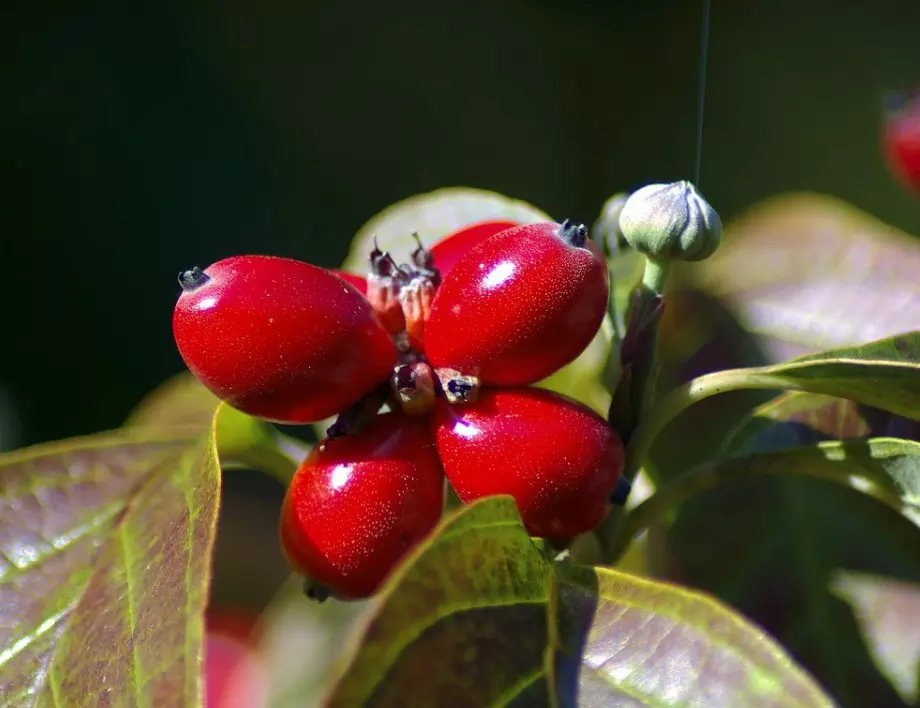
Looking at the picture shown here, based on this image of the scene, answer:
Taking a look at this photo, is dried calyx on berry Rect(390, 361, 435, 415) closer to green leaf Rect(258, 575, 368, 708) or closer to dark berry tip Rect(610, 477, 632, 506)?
dark berry tip Rect(610, 477, 632, 506)

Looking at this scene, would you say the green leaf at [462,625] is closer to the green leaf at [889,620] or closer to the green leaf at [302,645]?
the green leaf at [889,620]

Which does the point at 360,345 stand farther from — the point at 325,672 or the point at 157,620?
the point at 325,672

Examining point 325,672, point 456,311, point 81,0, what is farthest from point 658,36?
point 456,311

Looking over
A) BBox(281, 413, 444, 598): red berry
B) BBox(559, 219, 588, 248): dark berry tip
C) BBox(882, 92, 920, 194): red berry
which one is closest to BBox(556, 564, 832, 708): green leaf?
BBox(281, 413, 444, 598): red berry

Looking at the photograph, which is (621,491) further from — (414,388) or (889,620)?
(889,620)

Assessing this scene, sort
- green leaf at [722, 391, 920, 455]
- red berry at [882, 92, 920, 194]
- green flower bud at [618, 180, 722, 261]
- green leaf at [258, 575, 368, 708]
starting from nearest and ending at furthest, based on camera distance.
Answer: green flower bud at [618, 180, 722, 261] < green leaf at [722, 391, 920, 455] < green leaf at [258, 575, 368, 708] < red berry at [882, 92, 920, 194]

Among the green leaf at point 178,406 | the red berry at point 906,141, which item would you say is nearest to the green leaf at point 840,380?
the green leaf at point 178,406
